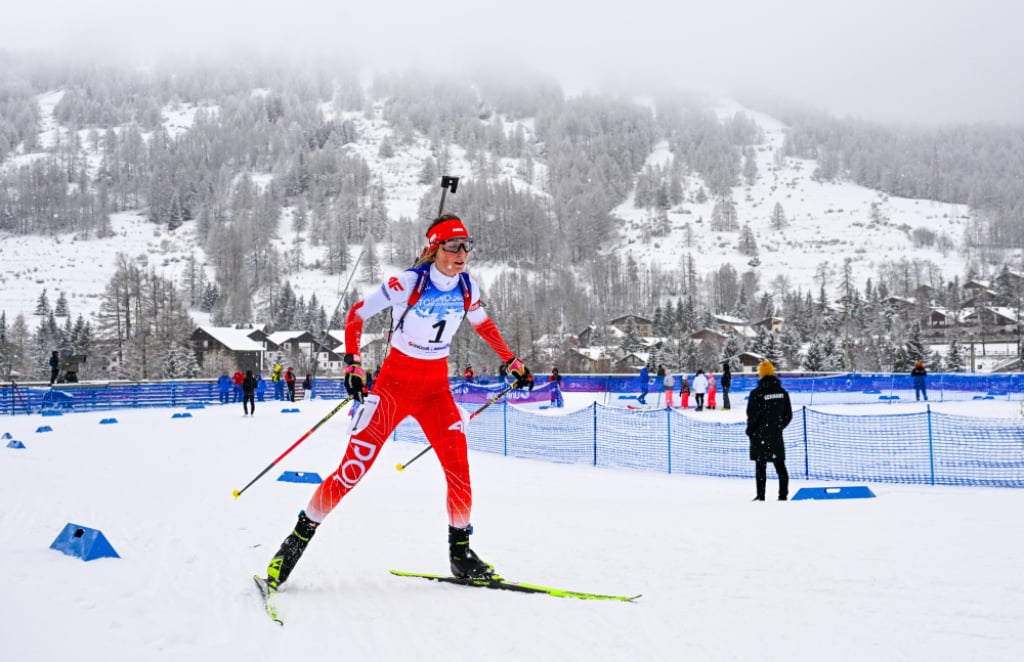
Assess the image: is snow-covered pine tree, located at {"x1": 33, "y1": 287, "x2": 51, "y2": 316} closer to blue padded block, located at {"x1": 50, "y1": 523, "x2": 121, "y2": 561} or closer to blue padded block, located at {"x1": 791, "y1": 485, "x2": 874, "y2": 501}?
blue padded block, located at {"x1": 50, "y1": 523, "x2": 121, "y2": 561}

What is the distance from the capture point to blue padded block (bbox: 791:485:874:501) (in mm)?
7949

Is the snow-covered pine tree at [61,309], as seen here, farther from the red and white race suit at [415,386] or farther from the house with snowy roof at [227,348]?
the red and white race suit at [415,386]

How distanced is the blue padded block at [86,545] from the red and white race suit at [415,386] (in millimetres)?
1646

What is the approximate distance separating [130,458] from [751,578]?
1143 cm

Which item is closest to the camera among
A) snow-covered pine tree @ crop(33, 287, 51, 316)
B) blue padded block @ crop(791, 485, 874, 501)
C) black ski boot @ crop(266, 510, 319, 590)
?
black ski boot @ crop(266, 510, 319, 590)

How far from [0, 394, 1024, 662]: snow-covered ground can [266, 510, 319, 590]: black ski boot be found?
0.14 metres

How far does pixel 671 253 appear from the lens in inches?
6319

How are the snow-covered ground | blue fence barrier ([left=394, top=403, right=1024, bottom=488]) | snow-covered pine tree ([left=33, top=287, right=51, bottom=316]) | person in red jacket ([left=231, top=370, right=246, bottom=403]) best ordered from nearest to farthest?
1. the snow-covered ground
2. blue fence barrier ([left=394, top=403, right=1024, bottom=488])
3. person in red jacket ([left=231, top=370, right=246, bottom=403])
4. snow-covered pine tree ([left=33, top=287, right=51, bottom=316])

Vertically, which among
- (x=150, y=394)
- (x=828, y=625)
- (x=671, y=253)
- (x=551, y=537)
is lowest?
(x=150, y=394)

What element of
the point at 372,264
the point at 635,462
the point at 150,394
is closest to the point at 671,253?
the point at 372,264

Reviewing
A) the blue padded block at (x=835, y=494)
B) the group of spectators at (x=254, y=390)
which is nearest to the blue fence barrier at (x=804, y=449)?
the blue padded block at (x=835, y=494)

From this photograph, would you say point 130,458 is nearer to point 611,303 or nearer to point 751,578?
point 751,578

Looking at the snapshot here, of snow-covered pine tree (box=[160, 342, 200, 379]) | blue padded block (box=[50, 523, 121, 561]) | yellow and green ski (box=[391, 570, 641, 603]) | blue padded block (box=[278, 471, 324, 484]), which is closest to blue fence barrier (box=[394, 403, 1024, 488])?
blue padded block (box=[278, 471, 324, 484])

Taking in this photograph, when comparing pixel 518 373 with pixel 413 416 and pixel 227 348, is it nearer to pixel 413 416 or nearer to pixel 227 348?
pixel 413 416
